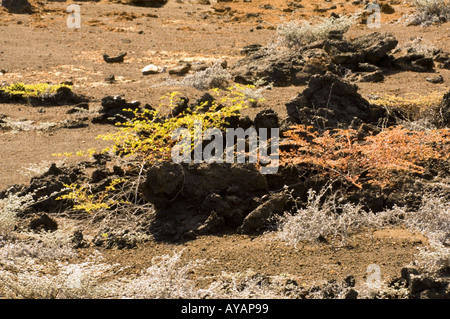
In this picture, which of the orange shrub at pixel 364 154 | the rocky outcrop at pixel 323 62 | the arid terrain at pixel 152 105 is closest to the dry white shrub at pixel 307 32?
the rocky outcrop at pixel 323 62

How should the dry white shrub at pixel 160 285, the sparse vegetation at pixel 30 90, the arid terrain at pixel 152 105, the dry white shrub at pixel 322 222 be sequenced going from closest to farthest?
the dry white shrub at pixel 160 285, the arid terrain at pixel 152 105, the dry white shrub at pixel 322 222, the sparse vegetation at pixel 30 90

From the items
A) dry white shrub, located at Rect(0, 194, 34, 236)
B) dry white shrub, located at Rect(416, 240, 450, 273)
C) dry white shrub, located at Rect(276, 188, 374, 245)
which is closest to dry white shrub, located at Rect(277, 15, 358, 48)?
dry white shrub, located at Rect(276, 188, 374, 245)

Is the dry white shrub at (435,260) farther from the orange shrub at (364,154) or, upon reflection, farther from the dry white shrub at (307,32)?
the dry white shrub at (307,32)

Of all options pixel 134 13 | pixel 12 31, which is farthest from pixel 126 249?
pixel 134 13

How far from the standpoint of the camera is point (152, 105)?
28.8 feet

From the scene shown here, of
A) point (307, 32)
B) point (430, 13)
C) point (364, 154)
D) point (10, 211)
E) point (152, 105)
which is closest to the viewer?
point (10, 211)

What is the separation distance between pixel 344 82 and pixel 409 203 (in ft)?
7.00

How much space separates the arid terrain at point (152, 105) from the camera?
3863 mm

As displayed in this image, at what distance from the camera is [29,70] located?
1227 centimetres

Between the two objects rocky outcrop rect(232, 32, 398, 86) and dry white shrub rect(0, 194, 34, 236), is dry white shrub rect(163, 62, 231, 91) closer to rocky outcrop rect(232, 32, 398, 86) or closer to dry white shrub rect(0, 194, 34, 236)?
rocky outcrop rect(232, 32, 398, 86)

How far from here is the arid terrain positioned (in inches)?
152

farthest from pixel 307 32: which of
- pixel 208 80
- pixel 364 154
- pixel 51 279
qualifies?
pixel 51 279

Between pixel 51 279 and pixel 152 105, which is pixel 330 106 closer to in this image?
pixel 152 105

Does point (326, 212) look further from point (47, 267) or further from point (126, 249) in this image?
point (47, 267)
